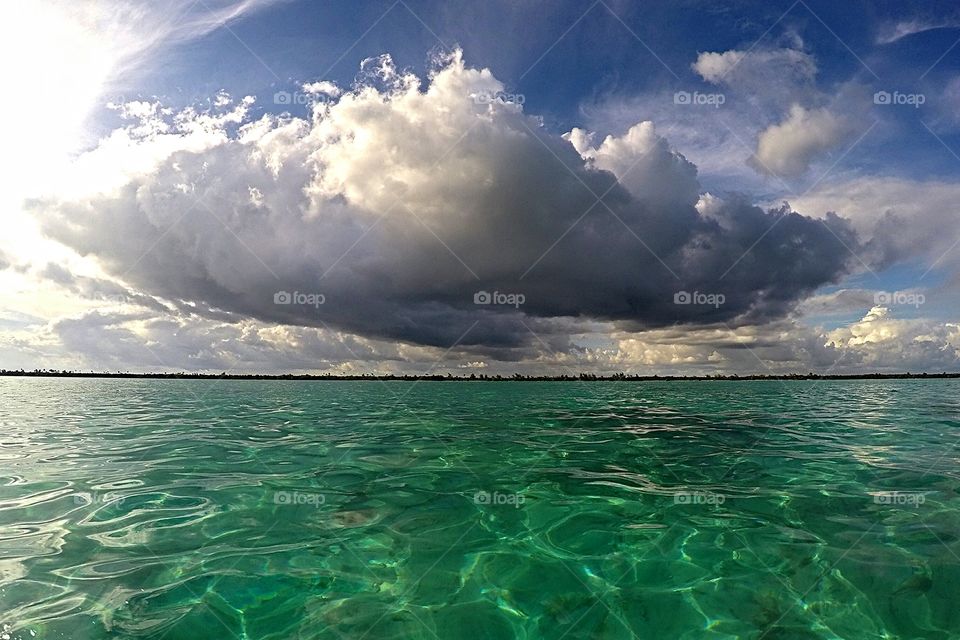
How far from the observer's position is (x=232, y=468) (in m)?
13.8

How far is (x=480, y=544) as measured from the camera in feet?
26.9

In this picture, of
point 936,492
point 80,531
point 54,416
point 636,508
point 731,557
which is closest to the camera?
point 731,557

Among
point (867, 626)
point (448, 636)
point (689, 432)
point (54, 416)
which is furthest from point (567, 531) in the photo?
point (54, 416)

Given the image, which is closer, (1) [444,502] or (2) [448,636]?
(2) [448,636]

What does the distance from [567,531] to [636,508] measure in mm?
1994

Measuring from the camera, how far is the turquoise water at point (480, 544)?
19.9 ft

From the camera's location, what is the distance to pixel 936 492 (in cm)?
1110

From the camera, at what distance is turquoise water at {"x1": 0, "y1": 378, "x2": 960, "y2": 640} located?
19.9 feet

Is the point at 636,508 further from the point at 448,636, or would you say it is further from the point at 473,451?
the point at 473,451

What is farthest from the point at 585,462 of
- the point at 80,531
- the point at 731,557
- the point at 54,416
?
the point at 54,416

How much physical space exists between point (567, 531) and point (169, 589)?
6.05m

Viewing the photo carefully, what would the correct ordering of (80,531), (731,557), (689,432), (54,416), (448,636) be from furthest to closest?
(54,416), (689,432), (80,531), (731,557), (448,636)

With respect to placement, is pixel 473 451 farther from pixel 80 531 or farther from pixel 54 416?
pixel 54 416

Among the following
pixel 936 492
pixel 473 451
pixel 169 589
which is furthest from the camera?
pixel 473 451
